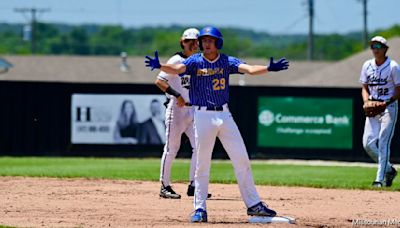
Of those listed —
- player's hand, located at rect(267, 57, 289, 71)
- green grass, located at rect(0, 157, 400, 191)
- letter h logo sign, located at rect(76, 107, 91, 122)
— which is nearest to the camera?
player's hand, located at rect(267, 57, 289, 71)

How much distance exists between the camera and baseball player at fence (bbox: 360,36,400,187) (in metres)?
16.3

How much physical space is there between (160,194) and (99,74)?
3951 cm

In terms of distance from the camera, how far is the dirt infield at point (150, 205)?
11773 mm

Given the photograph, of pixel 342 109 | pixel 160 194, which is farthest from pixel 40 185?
pixel 342 109

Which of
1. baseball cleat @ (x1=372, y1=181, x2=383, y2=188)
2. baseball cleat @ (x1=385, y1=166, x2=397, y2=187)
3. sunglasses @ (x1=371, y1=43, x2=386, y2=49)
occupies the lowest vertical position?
baseball cleat @ (x1=372, y1=181, x2=383, y2=188)

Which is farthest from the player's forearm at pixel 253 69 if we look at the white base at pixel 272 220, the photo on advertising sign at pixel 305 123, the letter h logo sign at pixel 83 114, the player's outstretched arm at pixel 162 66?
the letter h logo sign at pixel 83 114

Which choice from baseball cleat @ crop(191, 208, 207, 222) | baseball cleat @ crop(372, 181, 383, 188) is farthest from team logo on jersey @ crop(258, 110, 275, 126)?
baseball cleat @ crop(191, 208, 207, 222)

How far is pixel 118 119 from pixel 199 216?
15.5 meters

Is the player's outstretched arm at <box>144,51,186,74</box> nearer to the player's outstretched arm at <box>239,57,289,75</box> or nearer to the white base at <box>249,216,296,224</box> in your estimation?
the player's outstretched arm at <box>239,57,289,75</box>

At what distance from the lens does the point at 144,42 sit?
124438mm

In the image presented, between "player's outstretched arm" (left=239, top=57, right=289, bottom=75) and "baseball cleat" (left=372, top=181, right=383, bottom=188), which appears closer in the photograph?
"player's outstretched arm" (left=239, top=57, right=289, bottom=75)

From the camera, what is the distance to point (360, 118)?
26.4 m

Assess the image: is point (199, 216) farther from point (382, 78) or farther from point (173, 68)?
point (382, 78)

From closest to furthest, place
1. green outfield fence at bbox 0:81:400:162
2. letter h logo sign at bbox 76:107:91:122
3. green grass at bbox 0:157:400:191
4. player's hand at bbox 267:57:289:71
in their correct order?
1. player's hand at bbox 267:57:289:71
2. green grass at bbox 0:157:400:191
3. green outfield fence at bbox 0:81:400:162
4. letter h logo sign at bbox 76:107:91:122
